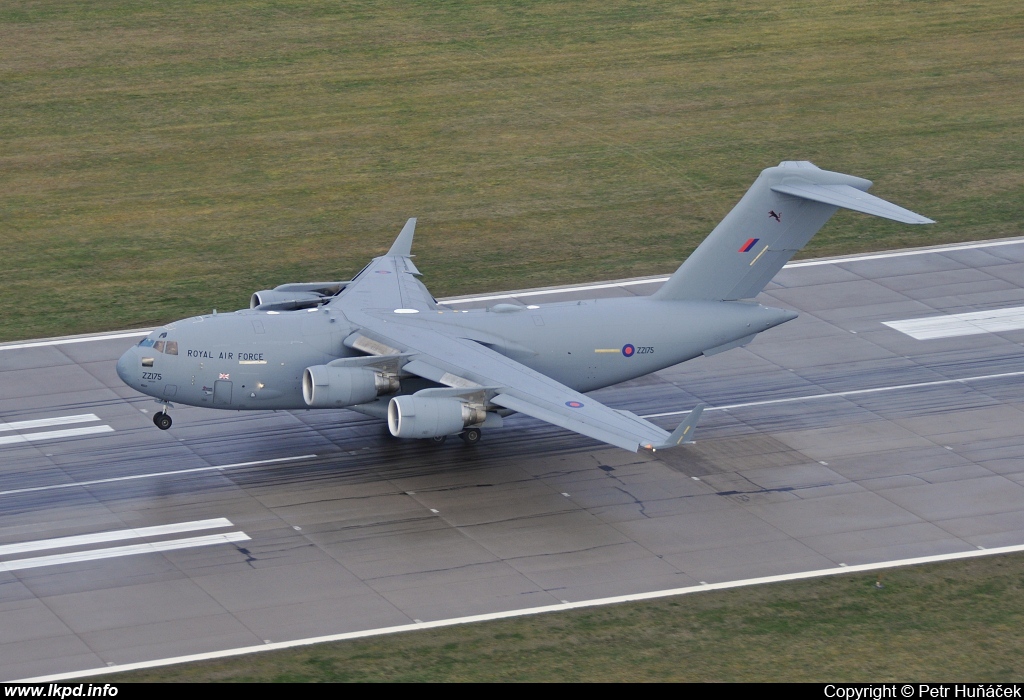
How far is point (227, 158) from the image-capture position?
52.8m

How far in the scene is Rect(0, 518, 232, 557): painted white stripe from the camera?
98.8 feet

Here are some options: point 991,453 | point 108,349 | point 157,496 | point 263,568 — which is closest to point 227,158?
point 108,349

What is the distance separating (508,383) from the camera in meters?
32.0

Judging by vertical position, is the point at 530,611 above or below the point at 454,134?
below

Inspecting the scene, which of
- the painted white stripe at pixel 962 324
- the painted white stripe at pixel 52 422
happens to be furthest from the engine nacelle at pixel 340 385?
the painted white stripe at pixel 962 324

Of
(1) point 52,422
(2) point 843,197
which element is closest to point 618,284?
(2) point 843,197

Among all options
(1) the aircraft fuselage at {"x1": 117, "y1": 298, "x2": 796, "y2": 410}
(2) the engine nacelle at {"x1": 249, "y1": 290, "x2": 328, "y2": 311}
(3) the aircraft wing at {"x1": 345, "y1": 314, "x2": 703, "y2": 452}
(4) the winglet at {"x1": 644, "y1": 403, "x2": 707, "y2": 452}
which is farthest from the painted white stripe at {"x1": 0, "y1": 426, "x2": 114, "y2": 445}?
(4) the winglet at {"x1": 644, "y1": 403, "x2": 707, "y2": 452}

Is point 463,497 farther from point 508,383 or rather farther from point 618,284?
point 618,284

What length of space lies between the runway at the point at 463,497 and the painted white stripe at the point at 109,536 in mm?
74

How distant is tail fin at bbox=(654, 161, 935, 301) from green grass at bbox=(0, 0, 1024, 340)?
935cm

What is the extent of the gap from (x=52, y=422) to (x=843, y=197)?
775 inches

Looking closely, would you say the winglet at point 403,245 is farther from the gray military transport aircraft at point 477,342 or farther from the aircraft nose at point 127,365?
the aircraft nose at point 127,365

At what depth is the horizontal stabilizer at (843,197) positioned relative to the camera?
33.0 meters

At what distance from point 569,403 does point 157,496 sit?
935 centimetres
